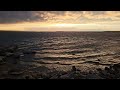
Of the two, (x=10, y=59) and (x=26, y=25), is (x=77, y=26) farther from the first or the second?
(x=10, y=59)

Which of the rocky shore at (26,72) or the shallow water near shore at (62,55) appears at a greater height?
the rocky shore at (26,72)

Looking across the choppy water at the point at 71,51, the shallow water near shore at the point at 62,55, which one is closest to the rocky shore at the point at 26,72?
the shallow water near shore at the point at 62,55

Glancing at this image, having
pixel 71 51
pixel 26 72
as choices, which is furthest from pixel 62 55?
pixel 26 72

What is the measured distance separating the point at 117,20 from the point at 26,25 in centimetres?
155

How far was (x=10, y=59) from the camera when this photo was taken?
4234 mm

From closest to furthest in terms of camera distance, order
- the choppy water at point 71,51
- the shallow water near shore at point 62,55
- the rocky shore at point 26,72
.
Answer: the rocky shore at point 26,72 < the shallow water near shore at point 62,55 < the choppy water at point 71,51

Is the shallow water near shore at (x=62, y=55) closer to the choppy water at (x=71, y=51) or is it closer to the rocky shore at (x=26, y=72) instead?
the choppy water at (x=71, y=51)

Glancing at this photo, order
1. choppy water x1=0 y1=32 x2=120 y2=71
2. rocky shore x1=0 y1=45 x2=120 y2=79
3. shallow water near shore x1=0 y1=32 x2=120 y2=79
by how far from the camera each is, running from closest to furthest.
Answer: rocky shore x1=0 y1=45 x2=120 y2=79 < shallow water near shore x1=0 y1=32 x2=120 y2=79 < choppy water x1=0 y1=32 x2=120 y2=71

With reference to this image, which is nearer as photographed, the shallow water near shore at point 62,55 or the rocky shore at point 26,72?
the rocky shore at point 26,72

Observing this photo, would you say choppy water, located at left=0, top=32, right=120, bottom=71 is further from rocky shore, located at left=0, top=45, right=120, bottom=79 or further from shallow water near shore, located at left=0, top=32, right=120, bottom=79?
rocky shore, located at left=0, top=45, right=120, bottom=79

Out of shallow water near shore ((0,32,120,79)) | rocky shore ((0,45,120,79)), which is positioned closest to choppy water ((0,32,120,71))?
shallow water near shore ((0,32,120,79))
